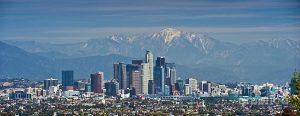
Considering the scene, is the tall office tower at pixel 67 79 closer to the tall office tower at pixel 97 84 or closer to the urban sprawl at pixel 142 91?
the urban sprawl at pixel 142 91

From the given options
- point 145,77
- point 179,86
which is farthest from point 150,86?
point 179,86

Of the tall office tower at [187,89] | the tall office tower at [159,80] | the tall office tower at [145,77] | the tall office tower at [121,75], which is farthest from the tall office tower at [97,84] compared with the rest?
the tall office tower at [187,89]

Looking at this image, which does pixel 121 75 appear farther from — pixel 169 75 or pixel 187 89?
pixel 187 89

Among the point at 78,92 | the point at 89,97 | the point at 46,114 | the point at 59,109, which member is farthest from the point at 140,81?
the point at 46,114

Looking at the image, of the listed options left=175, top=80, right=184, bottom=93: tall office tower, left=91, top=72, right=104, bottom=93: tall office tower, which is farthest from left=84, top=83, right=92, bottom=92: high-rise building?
left=175, top=80, right=184, bottom=93: tall office tower

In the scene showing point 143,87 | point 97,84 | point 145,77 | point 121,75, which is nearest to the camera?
point 97,84

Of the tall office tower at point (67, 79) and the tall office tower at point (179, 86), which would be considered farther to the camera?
the tall office tower at point (67, 79)

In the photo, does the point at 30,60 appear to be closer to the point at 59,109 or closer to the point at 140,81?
the point at 140,81

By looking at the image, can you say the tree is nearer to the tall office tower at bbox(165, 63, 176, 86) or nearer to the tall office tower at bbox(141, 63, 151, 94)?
the tall office tower at bbox(141, 63, 151, 94)
